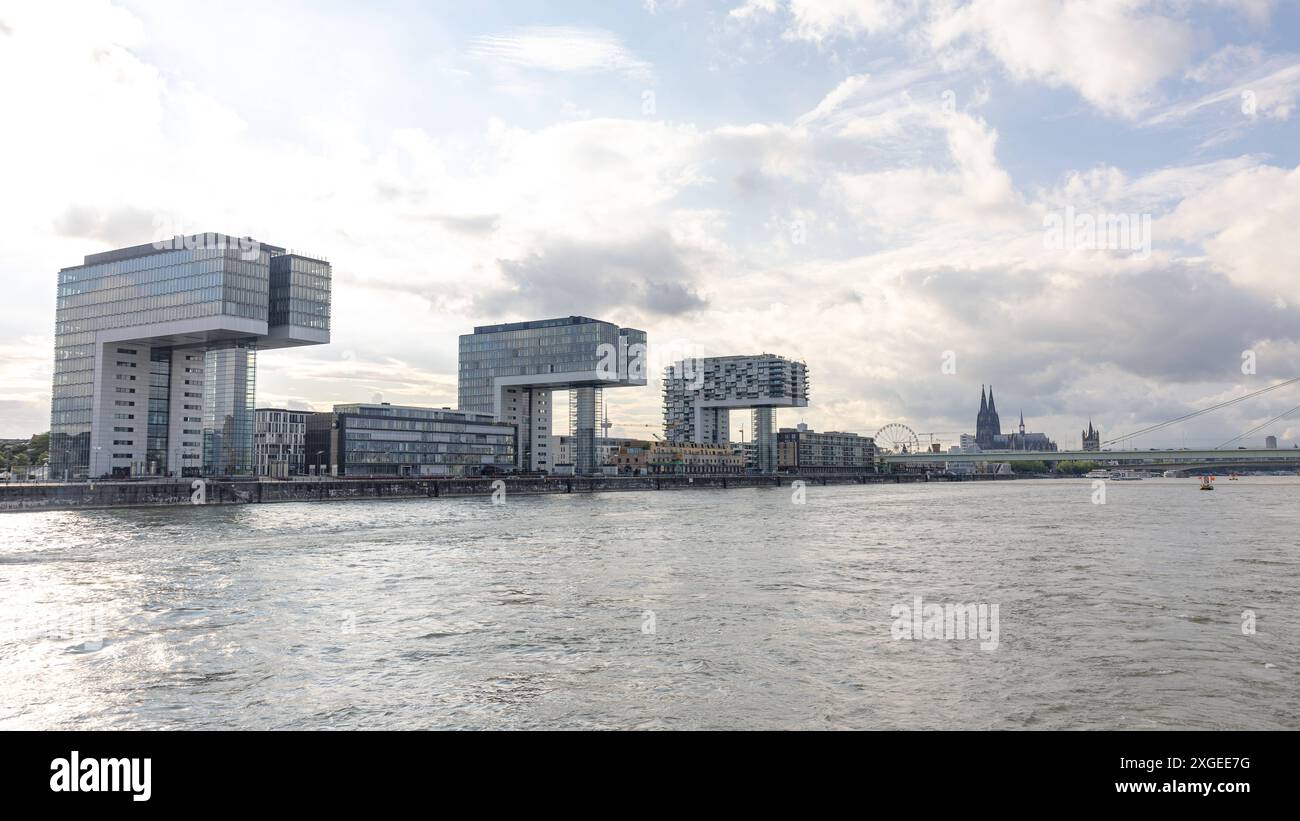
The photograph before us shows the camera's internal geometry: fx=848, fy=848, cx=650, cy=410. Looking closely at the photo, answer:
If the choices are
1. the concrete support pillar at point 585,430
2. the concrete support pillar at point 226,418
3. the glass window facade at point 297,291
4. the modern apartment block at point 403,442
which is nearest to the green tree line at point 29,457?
the concrete support pillar at point 226,418

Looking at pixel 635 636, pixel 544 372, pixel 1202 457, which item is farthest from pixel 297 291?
pixel 1202 457

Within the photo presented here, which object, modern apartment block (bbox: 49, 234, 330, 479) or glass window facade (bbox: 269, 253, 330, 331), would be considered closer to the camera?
modern apartment block (bbox: 49, 234, 330, 479)

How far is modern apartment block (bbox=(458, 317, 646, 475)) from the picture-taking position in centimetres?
15362

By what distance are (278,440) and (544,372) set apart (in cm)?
4995

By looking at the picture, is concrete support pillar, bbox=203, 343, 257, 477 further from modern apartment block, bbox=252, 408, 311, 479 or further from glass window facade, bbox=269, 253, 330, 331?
glass window facade, bbox=269, 253, 330, 331

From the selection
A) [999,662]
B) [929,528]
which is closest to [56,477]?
[929,528]

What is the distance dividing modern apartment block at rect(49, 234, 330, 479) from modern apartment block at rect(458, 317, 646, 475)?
52.0 meters

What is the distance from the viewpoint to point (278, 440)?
155 m

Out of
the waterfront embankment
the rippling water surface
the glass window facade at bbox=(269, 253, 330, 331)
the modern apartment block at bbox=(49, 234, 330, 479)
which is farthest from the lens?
the glass window facade at bbox=(269, 253, 330, 331)

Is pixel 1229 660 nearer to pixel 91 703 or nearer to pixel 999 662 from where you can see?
pixel 999 662

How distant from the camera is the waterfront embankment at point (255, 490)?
67375 mm

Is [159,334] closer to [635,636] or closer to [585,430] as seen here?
[585,430]

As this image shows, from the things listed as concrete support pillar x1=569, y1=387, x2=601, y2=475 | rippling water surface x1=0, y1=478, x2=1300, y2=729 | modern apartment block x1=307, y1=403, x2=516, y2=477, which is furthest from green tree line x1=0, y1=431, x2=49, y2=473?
rippling water surface x1=0, y1=478, x2=1300, y2=729

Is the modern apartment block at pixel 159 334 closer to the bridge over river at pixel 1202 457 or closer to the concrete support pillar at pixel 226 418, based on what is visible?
the concrete support pillar at pixel 226 418
